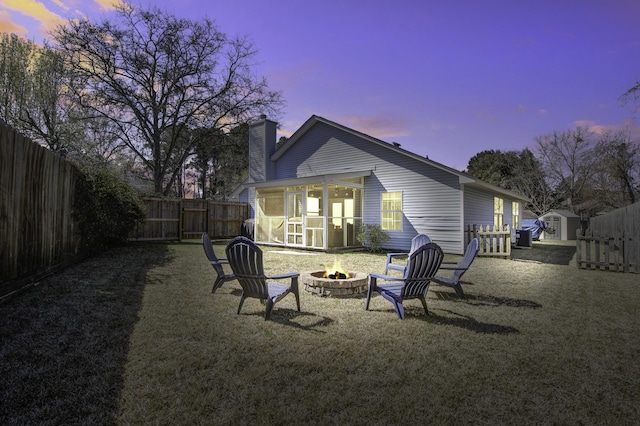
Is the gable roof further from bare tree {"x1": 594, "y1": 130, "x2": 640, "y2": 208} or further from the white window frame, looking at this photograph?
bare tree {"x1": 594, "y1": 130, "x2": 640, "y2": 208}

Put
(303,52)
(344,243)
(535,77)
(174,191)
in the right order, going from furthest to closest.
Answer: (174,191) → (344,243) → (535,77) → (303,52)

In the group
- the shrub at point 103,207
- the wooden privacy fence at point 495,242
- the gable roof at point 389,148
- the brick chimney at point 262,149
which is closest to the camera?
the shrub at point 103,207

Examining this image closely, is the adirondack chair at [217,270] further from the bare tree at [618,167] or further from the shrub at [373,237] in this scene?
the bare tree at [618,167]

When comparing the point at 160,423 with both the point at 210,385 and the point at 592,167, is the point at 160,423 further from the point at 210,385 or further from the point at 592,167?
the point at 592,167

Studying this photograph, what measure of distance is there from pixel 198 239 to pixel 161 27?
48.0 ft

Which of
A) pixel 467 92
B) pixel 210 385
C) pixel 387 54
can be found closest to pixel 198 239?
pixel 387 54

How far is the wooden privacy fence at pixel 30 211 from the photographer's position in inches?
187

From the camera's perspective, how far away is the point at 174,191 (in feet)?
117

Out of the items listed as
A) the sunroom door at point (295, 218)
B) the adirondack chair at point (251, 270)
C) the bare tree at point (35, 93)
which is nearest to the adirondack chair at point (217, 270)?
the adirondack chair at point (251, 270)

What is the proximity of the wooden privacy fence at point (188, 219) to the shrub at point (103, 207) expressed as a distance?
91.6 inches

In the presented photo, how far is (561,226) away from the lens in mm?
27000

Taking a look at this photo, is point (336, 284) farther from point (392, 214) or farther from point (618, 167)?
point (618, 167)

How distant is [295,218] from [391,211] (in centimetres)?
408

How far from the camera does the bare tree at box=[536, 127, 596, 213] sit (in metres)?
33.3
